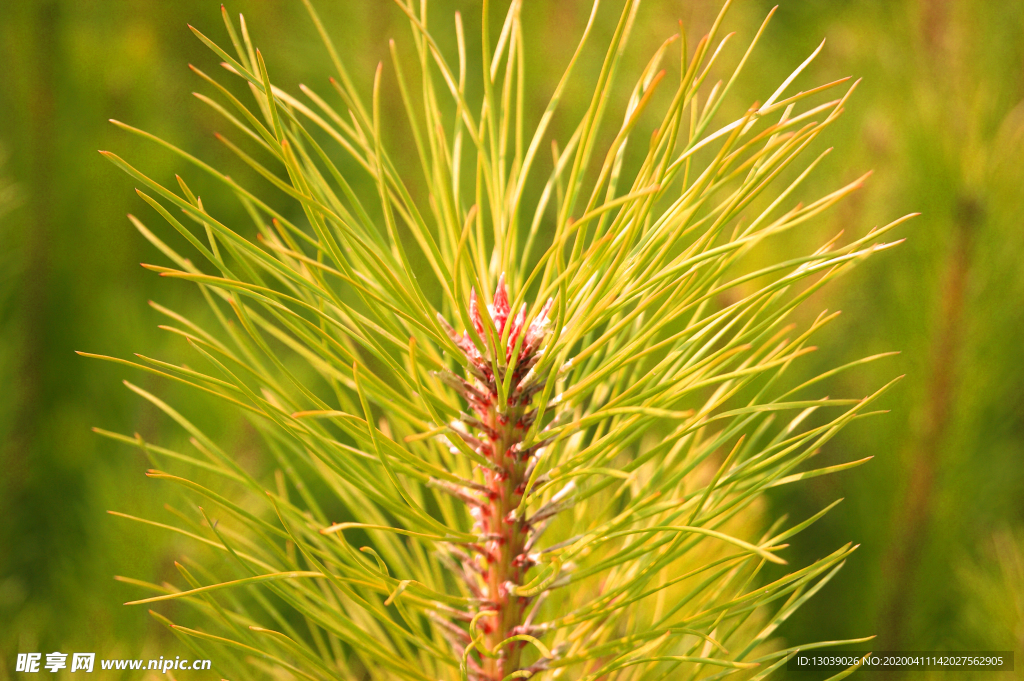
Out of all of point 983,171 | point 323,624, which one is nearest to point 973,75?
point 983,171

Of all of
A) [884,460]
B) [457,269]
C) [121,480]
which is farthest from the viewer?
[884,460]

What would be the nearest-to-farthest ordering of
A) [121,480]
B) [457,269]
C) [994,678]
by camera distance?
[457,269]
[994,678]
[121,480]

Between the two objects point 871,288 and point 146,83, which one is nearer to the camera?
point 146,83

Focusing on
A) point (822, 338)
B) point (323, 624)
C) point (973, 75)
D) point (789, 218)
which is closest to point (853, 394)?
point (822, 338)

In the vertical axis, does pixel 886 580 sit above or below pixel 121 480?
below

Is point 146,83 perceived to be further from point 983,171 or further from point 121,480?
point 983,171

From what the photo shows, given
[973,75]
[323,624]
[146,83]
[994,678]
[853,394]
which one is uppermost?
Result: [146,83]
